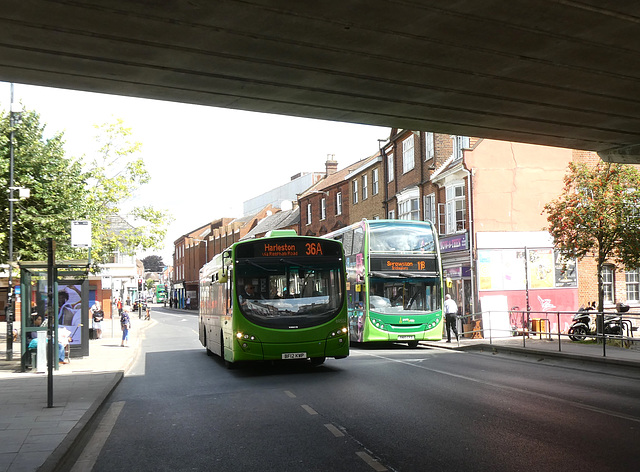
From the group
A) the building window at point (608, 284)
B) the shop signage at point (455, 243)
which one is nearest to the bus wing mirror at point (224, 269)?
the shop signage at point (455, 243)

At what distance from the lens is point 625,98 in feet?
41.7

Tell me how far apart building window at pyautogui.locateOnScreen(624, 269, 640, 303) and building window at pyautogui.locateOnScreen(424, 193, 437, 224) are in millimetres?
9645

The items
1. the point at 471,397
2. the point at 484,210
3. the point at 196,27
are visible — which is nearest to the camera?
the point at 196,27

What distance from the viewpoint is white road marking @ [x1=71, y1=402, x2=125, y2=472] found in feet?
23.9

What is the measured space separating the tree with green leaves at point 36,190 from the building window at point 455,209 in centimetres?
1701

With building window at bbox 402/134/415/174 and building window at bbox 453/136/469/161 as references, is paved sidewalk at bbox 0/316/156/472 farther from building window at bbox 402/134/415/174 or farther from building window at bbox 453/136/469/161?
building window at bbox 402/134/415/174

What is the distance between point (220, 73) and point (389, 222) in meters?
12.6

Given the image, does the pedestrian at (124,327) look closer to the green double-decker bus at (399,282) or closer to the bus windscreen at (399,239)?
the green double-decker bus at (399,282)

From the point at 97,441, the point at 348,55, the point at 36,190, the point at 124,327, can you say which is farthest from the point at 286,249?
the point at 36,190

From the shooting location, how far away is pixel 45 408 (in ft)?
35.1

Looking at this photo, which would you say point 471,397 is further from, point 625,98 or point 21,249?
point 21,249

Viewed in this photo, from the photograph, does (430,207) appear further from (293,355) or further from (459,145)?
(293,355)

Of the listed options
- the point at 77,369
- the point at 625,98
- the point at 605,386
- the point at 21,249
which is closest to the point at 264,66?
the point at 625,98

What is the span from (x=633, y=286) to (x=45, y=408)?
2885 centimetres
